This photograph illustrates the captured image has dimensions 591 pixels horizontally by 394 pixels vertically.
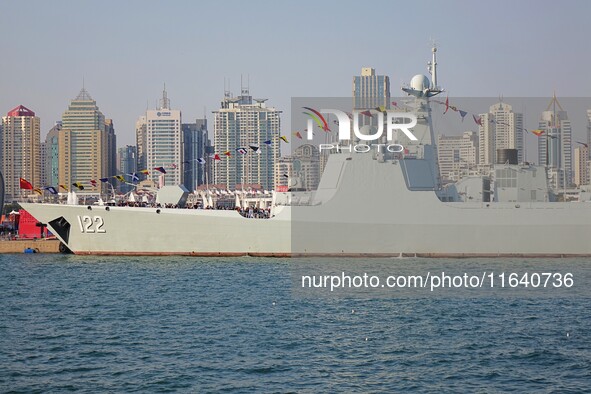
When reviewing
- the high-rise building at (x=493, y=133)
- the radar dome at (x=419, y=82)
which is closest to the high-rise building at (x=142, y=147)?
the high-rise building at (x=493, y=133)

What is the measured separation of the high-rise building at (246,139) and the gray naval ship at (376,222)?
91236mm

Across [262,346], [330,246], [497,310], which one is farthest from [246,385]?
[330,246]

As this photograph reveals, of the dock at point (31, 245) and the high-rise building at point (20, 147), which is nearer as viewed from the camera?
the dock at point (31, 245)

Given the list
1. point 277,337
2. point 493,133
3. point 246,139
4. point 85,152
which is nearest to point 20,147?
point 85,152

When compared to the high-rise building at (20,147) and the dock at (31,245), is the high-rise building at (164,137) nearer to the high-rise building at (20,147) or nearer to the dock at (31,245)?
the high-rise building at (20,147)

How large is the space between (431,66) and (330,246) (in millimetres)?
10110

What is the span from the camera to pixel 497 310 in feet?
72.5

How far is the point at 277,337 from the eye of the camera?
18609mm

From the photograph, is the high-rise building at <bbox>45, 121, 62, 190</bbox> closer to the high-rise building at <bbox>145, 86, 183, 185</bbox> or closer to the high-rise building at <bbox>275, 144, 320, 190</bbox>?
the high-rise building at <bbox>145, 86, 183, 185</bbox>

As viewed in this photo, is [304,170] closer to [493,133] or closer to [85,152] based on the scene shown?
[493,133]

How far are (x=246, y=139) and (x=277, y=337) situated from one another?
371ft

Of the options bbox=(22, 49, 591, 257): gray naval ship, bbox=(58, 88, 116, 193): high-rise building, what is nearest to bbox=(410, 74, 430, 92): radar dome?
bbox=(22, 49, 591, 257): gray naval ship

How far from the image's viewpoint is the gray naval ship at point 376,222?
35.8 m

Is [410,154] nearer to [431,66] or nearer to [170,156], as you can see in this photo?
[431,66]
